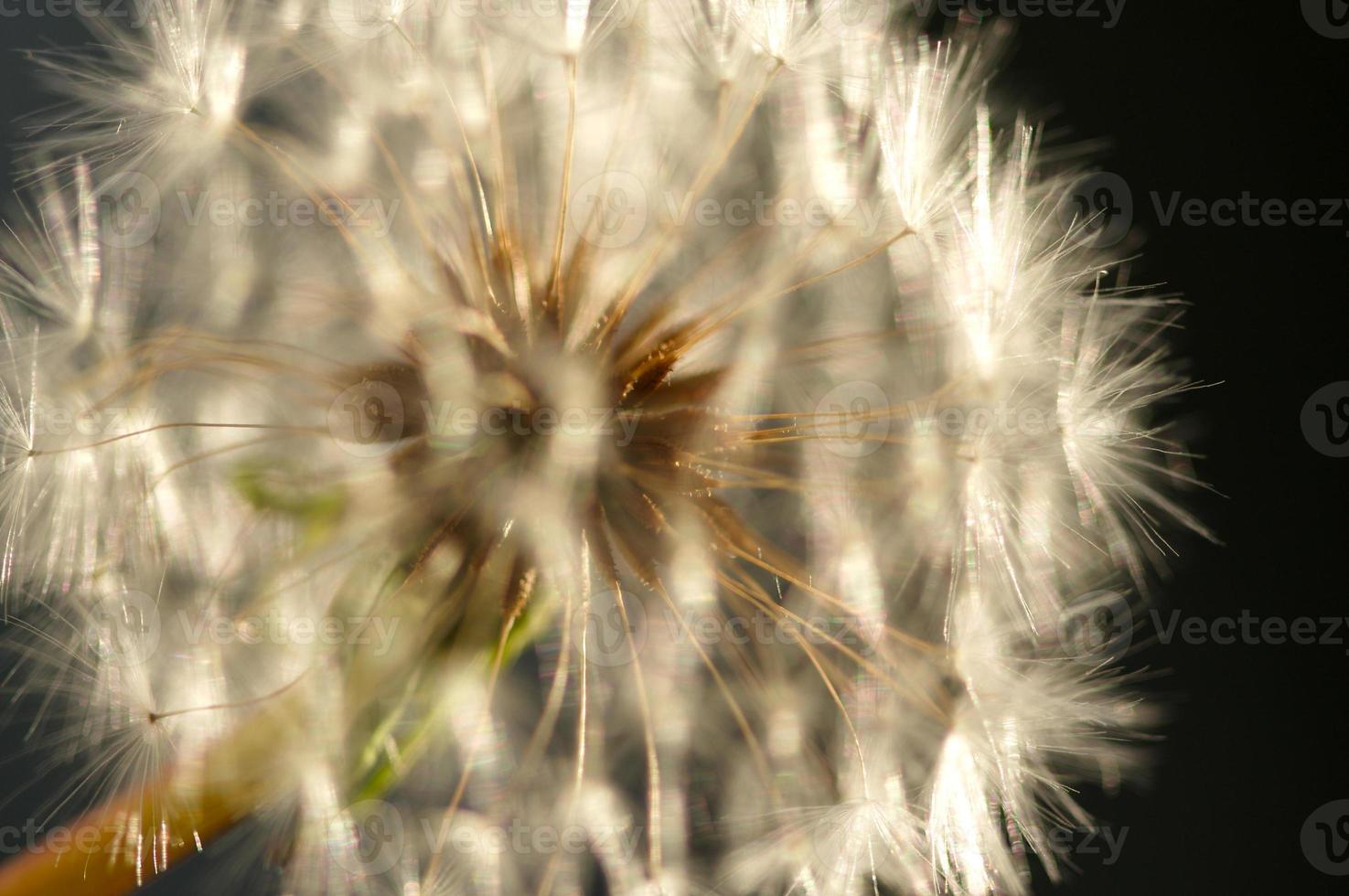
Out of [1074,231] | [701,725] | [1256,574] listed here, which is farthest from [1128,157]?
[701,725]

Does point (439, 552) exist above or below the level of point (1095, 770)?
above

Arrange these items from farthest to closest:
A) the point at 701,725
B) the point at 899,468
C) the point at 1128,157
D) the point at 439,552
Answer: the point at 1128,157 < the point at 701,725 < the point at 899,468 < the point at 439,552

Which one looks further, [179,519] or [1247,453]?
[1247,453]

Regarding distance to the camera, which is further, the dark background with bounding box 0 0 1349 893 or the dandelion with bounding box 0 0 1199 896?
the dark background with bounding box 0 0 1349 893

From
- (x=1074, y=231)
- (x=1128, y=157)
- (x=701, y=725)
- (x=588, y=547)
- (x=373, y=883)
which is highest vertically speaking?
(x=1128, y=157)

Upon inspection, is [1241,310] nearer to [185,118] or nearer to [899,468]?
[899,468]

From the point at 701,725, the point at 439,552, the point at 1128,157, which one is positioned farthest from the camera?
the point at 1128,157
